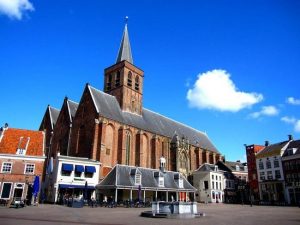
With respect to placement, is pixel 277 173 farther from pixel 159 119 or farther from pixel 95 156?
pixel 95 156

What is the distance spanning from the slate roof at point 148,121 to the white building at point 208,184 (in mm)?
7975

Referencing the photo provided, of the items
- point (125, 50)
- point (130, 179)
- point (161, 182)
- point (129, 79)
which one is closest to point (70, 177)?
point (130, 179)

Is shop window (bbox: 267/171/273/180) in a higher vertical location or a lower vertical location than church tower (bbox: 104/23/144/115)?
lower

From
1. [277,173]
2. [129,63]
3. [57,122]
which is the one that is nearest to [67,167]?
[57,122]

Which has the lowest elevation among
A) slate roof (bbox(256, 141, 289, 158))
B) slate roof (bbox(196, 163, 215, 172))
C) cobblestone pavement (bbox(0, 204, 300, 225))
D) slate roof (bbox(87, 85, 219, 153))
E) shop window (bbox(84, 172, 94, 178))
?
cobblestone pavement (bbox(0, 204, 300, 225))

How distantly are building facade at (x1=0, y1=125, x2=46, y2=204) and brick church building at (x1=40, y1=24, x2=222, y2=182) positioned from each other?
8.99 m

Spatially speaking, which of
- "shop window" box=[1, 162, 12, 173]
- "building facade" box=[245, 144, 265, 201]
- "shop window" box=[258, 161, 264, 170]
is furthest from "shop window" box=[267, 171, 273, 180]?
"shop window" box=[1, 162, 12, 173]

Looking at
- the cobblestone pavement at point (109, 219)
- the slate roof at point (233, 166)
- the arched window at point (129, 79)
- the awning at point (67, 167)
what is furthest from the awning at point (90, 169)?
the slate roof at point (233, 166)

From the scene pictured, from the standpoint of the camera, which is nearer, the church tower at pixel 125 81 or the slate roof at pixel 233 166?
the church tower at pixel 125 81

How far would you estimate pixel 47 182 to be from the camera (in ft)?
132

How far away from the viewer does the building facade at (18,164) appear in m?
32.6

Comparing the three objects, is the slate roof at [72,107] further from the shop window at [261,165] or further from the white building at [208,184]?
the shop window at [261,165]

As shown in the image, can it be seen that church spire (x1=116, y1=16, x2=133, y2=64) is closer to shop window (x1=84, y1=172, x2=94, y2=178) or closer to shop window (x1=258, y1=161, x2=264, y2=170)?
shop window (x1=84, y1=172, x2=94, y2=178)

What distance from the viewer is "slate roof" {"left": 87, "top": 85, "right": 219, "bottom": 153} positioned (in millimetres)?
47625
